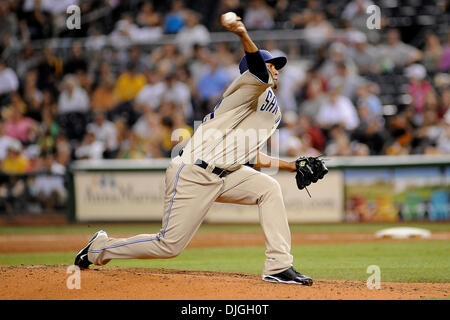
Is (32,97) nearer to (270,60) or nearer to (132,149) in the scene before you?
(132,149)

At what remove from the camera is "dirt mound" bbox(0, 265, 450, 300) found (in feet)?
17.3

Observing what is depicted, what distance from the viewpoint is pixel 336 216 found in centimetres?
1260

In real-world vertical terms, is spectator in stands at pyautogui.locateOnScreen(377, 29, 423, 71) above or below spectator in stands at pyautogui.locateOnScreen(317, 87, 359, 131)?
above

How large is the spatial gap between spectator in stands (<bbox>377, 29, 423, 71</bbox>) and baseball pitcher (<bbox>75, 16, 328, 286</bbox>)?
30.7 ft

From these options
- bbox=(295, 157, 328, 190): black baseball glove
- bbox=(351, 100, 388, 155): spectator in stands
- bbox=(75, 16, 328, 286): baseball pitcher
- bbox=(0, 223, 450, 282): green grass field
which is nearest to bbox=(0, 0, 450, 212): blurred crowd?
bbox=(351, 100, 388, 155): spectator in stands

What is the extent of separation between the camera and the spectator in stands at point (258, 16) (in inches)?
612

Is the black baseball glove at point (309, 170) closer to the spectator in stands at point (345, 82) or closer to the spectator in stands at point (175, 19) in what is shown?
the spectator in stands at point (345, 82)

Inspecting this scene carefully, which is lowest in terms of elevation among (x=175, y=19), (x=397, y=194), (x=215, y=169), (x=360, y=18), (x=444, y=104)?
(x=397, y=194)

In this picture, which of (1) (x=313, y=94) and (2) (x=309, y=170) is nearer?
(2) (x=309, y=170)

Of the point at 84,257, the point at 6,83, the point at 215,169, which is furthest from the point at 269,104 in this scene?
the point at 6,83

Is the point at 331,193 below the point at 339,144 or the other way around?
below

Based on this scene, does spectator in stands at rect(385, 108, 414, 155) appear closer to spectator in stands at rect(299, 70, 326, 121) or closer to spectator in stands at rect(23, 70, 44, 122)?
spectator in stands at rect(299, 70, 326, 121)

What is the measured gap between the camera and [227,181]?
19.3 ft

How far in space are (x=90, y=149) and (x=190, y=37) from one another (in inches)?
134
